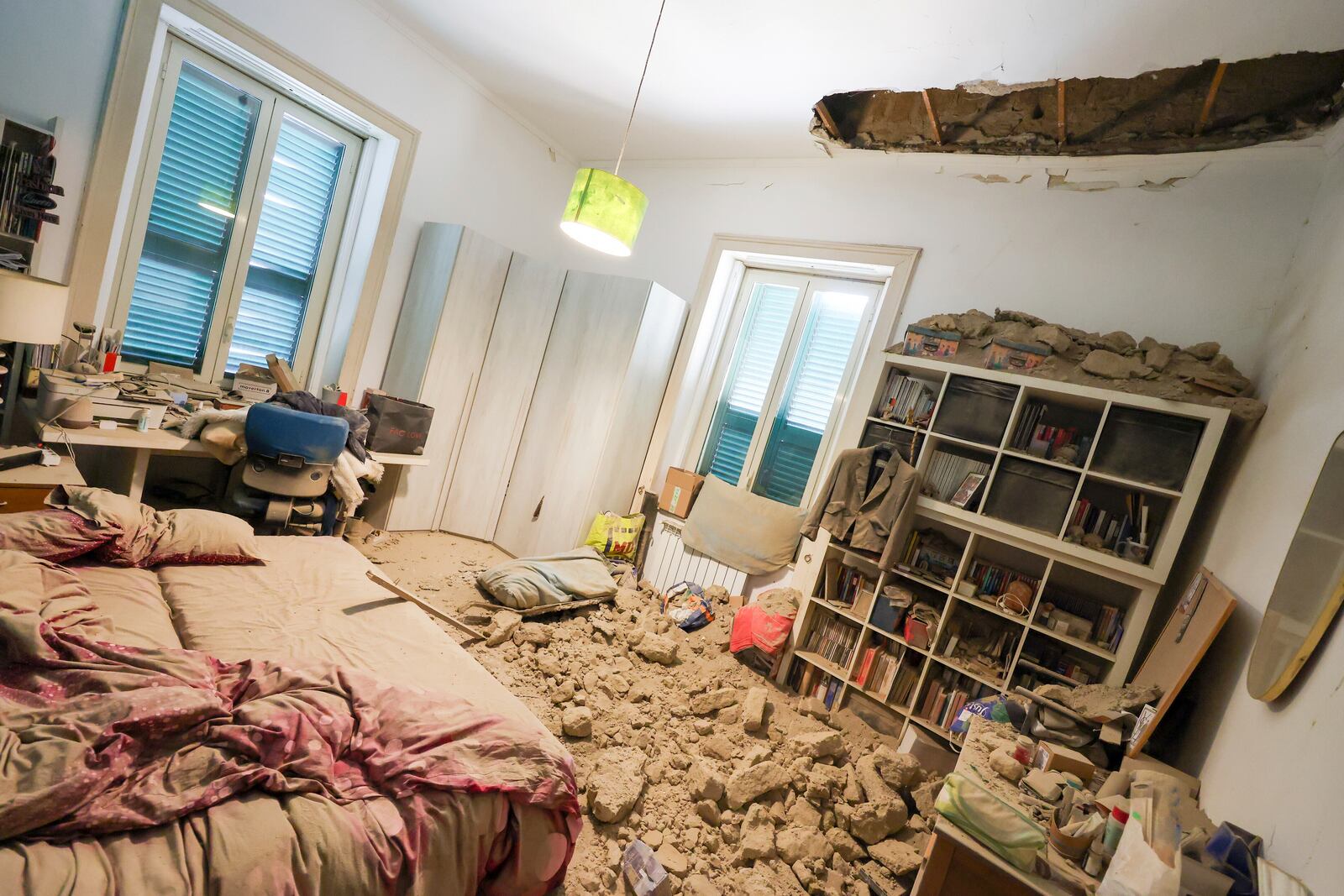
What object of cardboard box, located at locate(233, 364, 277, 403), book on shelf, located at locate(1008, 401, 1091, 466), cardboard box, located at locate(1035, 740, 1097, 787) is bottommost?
cardboard box, located at locate(1035, 740, 1097, 787)

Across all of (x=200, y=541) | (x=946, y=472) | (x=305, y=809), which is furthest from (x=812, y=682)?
(x=200, y=541)

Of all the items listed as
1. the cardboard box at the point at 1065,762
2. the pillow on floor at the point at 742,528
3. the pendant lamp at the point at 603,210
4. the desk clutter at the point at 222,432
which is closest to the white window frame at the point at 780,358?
the pillow on floor at the point at 742,528

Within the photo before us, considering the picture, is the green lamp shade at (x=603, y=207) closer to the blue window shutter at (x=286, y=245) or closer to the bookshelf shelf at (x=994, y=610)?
the blue window shutter at (x=286, y=245)

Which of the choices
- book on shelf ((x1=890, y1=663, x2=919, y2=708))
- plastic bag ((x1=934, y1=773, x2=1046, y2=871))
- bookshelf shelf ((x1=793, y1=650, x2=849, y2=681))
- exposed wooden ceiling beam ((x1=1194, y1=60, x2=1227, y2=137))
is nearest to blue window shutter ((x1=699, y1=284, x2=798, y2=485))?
bookshelf shelf ((x1=793, y1=650, x2=849, y2=681))

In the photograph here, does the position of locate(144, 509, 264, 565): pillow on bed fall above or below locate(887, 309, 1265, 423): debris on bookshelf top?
below

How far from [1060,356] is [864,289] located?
1.35 metres

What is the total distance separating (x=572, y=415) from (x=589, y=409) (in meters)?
0.16

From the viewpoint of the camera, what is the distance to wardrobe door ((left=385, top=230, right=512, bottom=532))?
13.5 ft

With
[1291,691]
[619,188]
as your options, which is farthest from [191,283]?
[1291,691]

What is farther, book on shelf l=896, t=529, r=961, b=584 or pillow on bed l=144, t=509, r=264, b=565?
book on shelf l=896, t=529, r=961, b=584

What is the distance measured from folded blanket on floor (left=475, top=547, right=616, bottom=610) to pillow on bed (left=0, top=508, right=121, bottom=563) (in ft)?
5.60

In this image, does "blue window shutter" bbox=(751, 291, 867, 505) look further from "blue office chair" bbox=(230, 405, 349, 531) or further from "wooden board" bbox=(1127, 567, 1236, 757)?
"blue office chair" bbox=(230, 405, 349, 531)

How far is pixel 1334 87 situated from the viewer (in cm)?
229

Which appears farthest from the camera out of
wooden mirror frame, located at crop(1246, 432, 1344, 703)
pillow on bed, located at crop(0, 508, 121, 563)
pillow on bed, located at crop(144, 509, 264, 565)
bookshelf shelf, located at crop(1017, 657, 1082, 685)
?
bookshelf shelf, located at crop(1017, 657, 1082, 685)
